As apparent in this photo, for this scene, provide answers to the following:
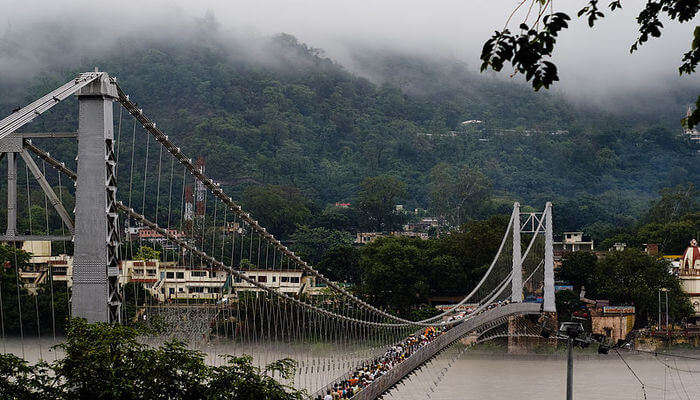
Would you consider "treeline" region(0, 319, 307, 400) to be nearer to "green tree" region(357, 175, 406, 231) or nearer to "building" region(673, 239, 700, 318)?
"building" region(673, 239, 700, 318)

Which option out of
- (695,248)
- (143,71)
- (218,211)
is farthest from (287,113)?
(695,248)

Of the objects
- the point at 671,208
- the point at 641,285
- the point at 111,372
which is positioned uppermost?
the point at 671,208

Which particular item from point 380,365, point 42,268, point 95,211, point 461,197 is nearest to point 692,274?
point 42,268

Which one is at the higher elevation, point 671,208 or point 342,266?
point 671,208

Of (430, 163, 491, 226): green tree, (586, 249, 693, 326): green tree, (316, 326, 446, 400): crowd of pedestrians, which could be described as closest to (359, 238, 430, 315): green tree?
(586, 249, 693, 326): green tree

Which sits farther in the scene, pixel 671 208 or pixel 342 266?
pixel 671 208

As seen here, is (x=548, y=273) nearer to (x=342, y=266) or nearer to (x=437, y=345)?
(x=342, y=266)

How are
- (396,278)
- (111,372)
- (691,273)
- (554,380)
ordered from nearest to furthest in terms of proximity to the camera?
1. (111,372)
2. (554,380)
3. (396,278)
4. (691,273)
